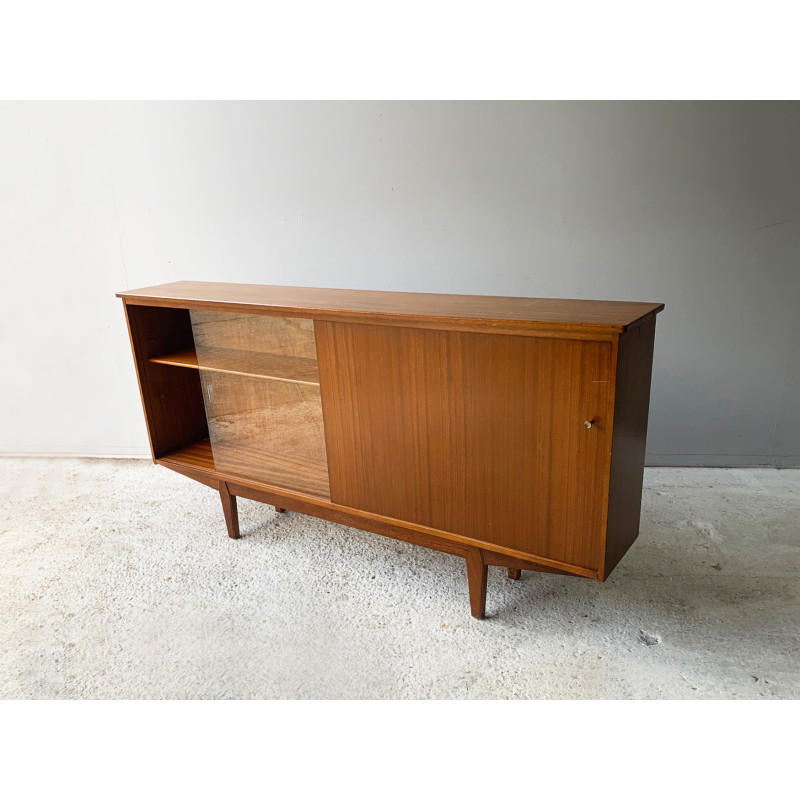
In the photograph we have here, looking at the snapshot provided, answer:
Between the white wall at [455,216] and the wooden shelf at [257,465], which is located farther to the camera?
the white wall at [455,216]

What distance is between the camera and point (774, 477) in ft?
10.9

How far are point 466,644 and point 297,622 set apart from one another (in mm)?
608

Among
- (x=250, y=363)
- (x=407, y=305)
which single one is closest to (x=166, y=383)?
(x=250, y=363)

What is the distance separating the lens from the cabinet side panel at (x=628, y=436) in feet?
6.07

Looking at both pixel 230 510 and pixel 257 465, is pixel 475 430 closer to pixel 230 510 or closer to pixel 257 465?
pixel 257 465

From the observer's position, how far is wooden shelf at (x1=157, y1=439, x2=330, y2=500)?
2.55 metres

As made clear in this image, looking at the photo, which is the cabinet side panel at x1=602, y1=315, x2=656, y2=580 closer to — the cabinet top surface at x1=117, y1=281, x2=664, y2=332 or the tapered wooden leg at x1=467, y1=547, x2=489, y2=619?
the cabinet top surface at x1=117, y1=281, x2=664, y2=332

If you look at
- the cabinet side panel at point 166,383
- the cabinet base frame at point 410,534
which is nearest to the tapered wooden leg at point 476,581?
the cabinet base frame at point 410,534

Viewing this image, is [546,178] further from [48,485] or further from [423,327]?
[48,485]

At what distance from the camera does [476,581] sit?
2301mm

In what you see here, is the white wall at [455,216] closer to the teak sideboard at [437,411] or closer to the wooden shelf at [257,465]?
the teak sideboard at [437,411]

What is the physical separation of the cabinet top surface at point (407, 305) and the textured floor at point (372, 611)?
1.07 m

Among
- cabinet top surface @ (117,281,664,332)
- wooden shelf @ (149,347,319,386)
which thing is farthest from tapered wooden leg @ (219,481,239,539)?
cabinet top surface @ (117,281,664,332)

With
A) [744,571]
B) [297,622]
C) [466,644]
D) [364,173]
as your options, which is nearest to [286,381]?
[297,622]
